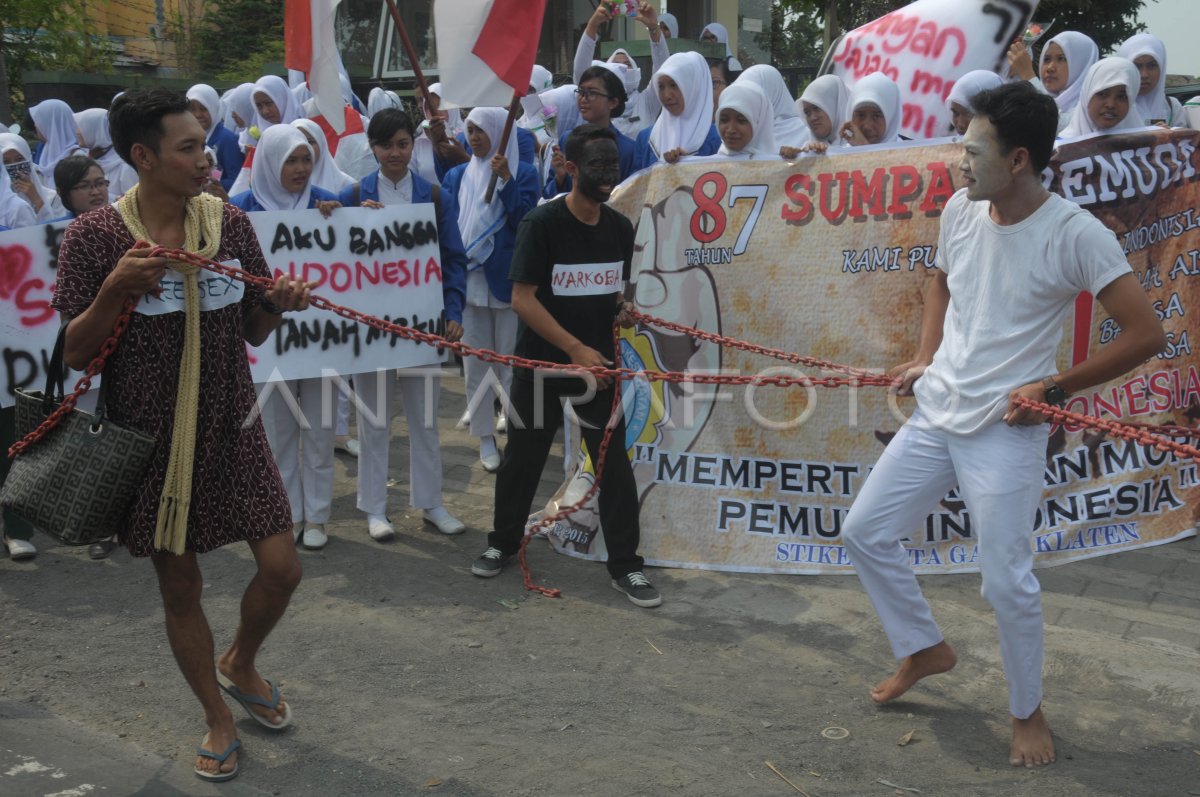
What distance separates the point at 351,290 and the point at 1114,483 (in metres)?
3.65

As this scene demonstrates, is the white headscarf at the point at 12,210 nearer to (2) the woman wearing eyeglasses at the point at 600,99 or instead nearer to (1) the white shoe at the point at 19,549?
(1) the white shoe at the point at 19,549

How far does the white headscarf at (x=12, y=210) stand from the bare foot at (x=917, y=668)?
15.4ft

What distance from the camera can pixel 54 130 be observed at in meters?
9.89

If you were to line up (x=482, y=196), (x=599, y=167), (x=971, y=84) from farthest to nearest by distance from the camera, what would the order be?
1. (x=482, y=196)
2. (x=971, y=84)
3. (x=599, y=167)

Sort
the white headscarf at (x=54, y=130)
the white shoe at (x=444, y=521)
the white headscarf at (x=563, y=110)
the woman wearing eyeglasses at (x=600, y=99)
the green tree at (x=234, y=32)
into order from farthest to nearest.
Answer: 1. the green tree at (x=234, y=32)
2. the white headscarf at (x=54, y=130)
3. the white headscarf at (x=563, y=110)
4. the woman wearing eyeglasses at (x=600, y=99)
5. the white shoe at (x=444, y=521)

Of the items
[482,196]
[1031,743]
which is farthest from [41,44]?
[1031,743]

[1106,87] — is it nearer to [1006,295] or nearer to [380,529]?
[1006,295]

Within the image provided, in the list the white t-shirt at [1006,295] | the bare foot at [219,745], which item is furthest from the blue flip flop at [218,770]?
the white t-shirt at [1006,295]

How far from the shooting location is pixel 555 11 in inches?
842

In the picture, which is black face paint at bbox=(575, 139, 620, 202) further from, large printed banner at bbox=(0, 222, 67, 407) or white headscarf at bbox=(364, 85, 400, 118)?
white headscarf at bbox=(364, 85, 400, 118)

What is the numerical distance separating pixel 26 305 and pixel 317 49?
6.62 ft

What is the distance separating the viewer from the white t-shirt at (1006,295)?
344 centimetres

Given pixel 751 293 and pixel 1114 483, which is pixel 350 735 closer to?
pixel 751 293

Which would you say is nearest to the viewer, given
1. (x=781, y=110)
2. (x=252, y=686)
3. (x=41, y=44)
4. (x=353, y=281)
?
(x=252, y=686)
